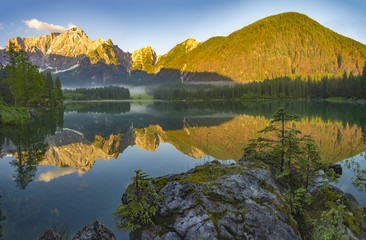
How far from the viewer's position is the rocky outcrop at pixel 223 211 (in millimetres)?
5727

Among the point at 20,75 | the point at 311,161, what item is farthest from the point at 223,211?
the point at 20,75

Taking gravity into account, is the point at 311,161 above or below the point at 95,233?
above

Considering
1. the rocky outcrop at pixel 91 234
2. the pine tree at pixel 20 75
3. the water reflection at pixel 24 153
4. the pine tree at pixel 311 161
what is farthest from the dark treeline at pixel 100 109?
the pine tree at pixel 311 161

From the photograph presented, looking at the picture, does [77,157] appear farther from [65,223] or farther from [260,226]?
[260,226]

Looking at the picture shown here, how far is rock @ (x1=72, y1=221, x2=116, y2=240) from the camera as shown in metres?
5.67

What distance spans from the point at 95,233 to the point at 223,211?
159 inches

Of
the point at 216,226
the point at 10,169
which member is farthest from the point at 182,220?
the point at 10,169

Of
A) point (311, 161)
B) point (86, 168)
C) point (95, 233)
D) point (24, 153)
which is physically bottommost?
point (86, 168)

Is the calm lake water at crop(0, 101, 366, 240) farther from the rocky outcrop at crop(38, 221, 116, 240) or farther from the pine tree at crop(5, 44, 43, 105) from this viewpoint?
the pine tree at crop(5, 44, 43, 105)

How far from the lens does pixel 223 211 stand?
6324 mm

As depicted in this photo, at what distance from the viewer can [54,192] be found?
11.1 meters

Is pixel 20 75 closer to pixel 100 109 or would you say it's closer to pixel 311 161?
pixel 100 109

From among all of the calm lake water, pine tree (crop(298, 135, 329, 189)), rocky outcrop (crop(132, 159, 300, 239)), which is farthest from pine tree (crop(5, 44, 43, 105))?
pine tree (crop(298, 135, 329, 189))

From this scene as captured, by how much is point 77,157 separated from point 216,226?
16.7 meters
